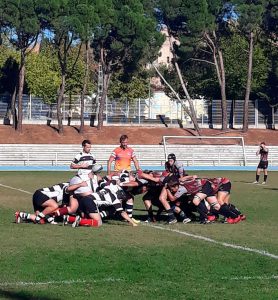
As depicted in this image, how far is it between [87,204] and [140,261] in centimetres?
462

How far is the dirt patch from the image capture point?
64.1 metres

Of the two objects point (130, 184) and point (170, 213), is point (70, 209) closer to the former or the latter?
point (130, 184)

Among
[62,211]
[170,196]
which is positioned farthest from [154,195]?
[62,211]

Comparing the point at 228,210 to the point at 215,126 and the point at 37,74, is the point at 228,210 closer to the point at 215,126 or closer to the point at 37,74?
the point at 215,126

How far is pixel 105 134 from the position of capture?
219 ft

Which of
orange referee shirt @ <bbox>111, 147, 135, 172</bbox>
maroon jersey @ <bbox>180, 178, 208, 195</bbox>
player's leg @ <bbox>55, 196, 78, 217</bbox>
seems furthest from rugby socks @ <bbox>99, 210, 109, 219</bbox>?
orange referee shirt @ <bbox>111, 147, 135, 172</bbox>

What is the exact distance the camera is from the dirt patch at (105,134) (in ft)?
210

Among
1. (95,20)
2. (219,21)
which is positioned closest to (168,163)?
(95,20)

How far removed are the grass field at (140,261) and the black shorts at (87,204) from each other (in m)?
0.43

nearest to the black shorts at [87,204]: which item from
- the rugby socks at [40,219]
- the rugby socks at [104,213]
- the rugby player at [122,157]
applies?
the rugby socks at [104,213]

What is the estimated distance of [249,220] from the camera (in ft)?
60.2

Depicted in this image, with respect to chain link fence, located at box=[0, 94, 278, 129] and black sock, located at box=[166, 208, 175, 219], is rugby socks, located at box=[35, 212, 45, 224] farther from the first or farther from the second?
chain link fence, located at box=[0, 94, 278, 129]

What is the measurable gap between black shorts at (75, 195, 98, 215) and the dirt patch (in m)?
46.2

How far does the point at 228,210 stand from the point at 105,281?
749cm
